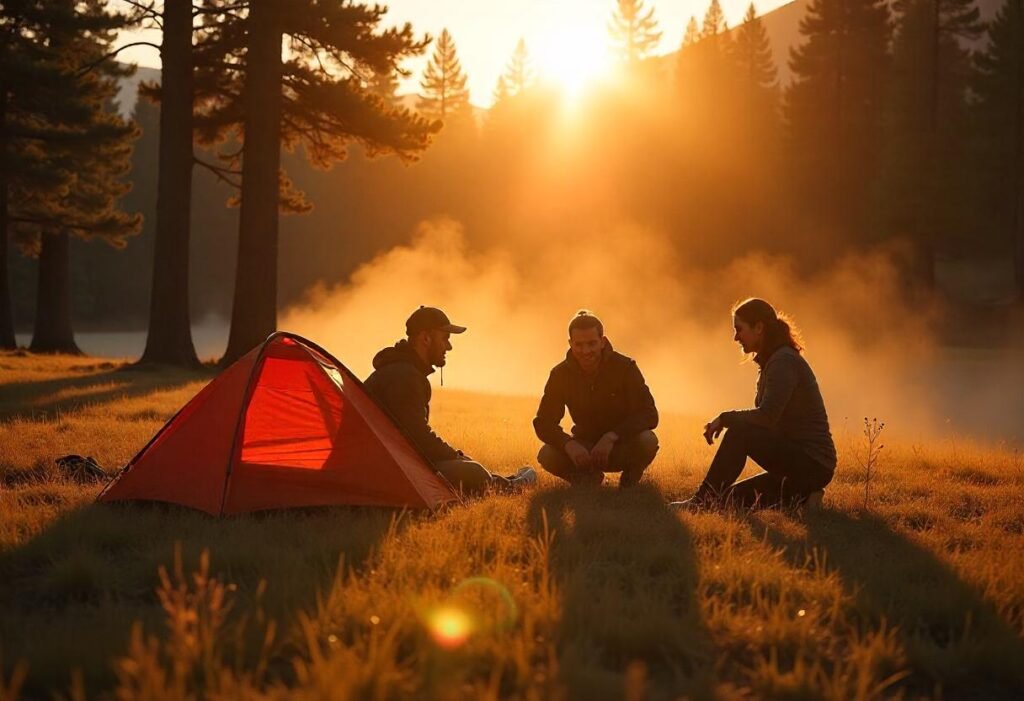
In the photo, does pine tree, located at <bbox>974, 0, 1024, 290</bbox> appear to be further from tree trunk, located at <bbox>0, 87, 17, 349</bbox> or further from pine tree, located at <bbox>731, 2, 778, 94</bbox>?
tree trunk, located at <bbox>0, 87, 17, 349</bbox>

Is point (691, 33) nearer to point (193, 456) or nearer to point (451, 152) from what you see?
point (451, 152)

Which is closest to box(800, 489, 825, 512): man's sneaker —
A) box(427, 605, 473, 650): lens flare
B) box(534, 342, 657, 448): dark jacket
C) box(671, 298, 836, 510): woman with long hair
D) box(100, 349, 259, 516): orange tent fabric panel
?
box(671, 298, 836, 510): woman with long hair

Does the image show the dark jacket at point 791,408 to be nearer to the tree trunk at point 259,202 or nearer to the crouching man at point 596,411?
the crouching man at point 596,411

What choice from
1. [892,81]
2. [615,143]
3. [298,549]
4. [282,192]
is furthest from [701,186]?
[298,549]

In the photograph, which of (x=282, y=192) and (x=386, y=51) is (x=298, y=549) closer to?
(x=386, y=51)

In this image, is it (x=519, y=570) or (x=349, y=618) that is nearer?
(x=349, y=618)

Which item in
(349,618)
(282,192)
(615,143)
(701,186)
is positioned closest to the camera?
(349,618)

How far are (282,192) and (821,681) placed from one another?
71.9 feet

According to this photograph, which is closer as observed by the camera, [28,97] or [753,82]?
[28,97]

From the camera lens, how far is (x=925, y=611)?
4.90m

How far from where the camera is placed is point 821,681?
153 inches

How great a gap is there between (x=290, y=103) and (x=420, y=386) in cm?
1489

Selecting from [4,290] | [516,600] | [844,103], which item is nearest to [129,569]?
[516,600]

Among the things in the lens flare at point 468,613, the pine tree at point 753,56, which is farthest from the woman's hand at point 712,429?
the pine tree at point 753,56
